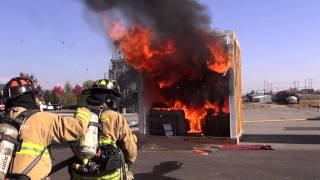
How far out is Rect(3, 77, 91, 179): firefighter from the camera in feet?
9.71

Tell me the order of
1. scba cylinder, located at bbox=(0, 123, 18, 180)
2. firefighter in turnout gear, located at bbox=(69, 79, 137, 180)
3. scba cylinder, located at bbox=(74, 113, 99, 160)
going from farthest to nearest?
firefighter in turnout gear, located at bbox=(69, 79, 137, 180) < scba cylinder, located at bbox=(74, 113, 99, 160) < scba cylinder, located at bbox=(0, 123, 18, 180)

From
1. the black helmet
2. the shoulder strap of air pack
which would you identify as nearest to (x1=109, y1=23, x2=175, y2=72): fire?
the black helmet

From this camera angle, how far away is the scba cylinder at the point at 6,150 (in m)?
2.83

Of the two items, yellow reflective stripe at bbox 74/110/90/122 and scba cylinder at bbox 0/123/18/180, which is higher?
yellow reflective stripe at bbox 74/110/90/122

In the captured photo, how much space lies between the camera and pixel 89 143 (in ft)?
11.7

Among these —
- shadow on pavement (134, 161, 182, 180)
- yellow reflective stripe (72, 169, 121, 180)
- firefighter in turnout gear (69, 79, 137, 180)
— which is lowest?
shadow on pavement (134, 161, 182, 180)

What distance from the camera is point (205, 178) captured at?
7.87m

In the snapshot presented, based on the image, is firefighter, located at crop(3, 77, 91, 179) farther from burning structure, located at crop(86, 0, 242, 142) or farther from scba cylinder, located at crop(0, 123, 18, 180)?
burning structure, located at crop(86, 0, 242, 142)

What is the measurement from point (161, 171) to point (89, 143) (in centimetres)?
529

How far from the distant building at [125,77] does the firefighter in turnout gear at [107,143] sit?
8969 millimetres

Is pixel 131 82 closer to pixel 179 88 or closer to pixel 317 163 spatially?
pixel 179 88

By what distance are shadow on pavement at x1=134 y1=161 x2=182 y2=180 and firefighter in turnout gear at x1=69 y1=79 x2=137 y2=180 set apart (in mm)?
4138

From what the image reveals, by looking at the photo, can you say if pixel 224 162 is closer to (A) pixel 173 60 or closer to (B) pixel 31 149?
(A) pixel 173 60

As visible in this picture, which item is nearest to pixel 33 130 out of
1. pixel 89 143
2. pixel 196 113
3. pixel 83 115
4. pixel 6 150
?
pixel 6 150
